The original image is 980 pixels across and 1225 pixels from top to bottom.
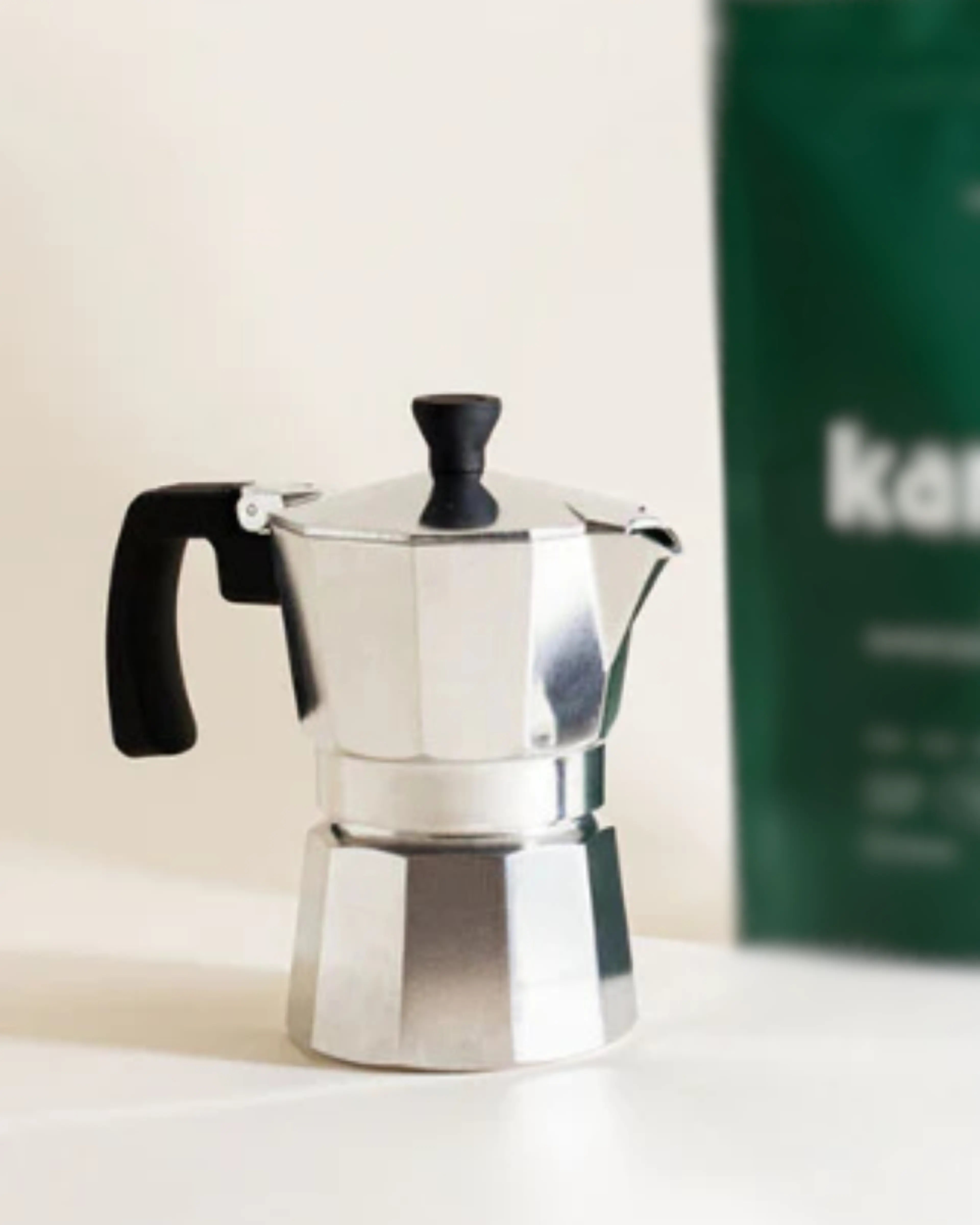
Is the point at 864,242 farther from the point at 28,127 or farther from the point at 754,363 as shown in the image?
the point at 28,127

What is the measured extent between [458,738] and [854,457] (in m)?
0.21

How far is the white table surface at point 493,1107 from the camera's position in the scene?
86 centimetres

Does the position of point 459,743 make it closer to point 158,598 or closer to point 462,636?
point 462,636

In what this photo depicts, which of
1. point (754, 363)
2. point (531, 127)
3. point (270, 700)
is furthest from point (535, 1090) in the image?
point (531, 127)

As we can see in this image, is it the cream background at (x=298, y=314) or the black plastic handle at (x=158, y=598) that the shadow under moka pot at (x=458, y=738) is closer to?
the black plastic handle at (x=158, y=598)

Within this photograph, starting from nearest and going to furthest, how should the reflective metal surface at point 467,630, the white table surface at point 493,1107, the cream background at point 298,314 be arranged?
the white table surface at point 493,1107 → the reflective metal surface at point 467,630 → the cream background at point 298,314

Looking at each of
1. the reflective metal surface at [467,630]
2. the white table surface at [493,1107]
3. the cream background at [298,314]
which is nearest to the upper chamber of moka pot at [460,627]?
the reflective metal surface at [467,630]

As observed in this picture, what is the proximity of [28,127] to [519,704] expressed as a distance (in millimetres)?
528

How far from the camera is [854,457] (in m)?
1.06

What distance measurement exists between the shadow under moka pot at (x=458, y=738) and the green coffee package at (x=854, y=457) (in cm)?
9

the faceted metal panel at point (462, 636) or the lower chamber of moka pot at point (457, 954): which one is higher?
the faceted metal panel at point (462, 636)

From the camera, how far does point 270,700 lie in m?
1.35

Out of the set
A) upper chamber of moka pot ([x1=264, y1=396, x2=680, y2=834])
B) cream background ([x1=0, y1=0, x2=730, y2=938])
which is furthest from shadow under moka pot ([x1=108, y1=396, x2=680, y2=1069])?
cream background ([x1=0, y1=0, x2=730, y2=938])

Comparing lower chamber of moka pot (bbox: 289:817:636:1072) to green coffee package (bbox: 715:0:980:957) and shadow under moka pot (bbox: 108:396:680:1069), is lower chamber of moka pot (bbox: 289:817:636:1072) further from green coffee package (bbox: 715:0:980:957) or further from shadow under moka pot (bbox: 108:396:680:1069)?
green coffee package (bbox: 715:0:980:957)
